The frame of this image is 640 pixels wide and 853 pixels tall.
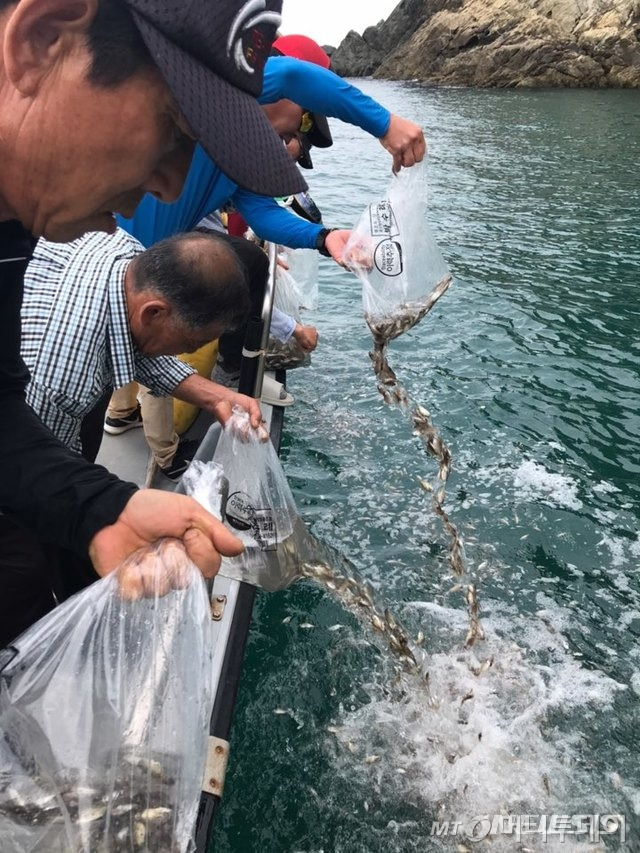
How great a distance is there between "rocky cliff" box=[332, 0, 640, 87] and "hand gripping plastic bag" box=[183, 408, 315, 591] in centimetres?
4408

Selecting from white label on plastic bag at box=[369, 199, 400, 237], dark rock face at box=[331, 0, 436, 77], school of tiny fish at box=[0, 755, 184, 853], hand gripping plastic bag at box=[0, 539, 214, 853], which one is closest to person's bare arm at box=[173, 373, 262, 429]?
white label on plastic bag at box=[369, 199, 400, 237]

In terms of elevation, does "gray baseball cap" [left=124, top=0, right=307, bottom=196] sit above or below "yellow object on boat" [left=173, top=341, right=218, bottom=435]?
above

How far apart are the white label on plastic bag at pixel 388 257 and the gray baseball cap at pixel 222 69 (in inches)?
111

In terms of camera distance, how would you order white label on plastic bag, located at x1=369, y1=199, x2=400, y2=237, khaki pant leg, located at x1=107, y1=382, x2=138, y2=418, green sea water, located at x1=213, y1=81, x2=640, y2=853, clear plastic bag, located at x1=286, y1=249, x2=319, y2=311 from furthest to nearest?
1. clear plastic bag, located at x1=286, y1=249, x2=319, y2=311
2. khaki pant leg, located at x1=107, y1=382, x2=138, y2=418
3. white label on plastic bag, located at x1=369, y1=199, x2=400, y2=237
4. green sea water, located at x1=213, y1=81, x2=640, y2=853

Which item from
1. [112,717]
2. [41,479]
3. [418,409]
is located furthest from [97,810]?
[418,409]

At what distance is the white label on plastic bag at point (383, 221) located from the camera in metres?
4.10

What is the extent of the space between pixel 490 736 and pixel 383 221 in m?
3.07

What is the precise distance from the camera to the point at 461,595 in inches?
179

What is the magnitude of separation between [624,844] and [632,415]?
4517 mm

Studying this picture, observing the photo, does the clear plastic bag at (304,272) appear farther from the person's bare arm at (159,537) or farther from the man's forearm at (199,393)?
the person's bare arm at (159,537)

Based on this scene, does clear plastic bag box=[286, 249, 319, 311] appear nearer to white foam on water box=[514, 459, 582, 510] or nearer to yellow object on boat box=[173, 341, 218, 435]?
yellow object on boat box=[173, 341, 218, 435]

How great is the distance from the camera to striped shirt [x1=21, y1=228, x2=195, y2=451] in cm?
260

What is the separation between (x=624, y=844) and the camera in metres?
3.18

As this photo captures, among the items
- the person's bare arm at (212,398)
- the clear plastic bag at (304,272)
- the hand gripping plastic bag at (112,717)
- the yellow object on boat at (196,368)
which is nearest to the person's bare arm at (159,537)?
the hand gripping plastic bag at (112,717)
